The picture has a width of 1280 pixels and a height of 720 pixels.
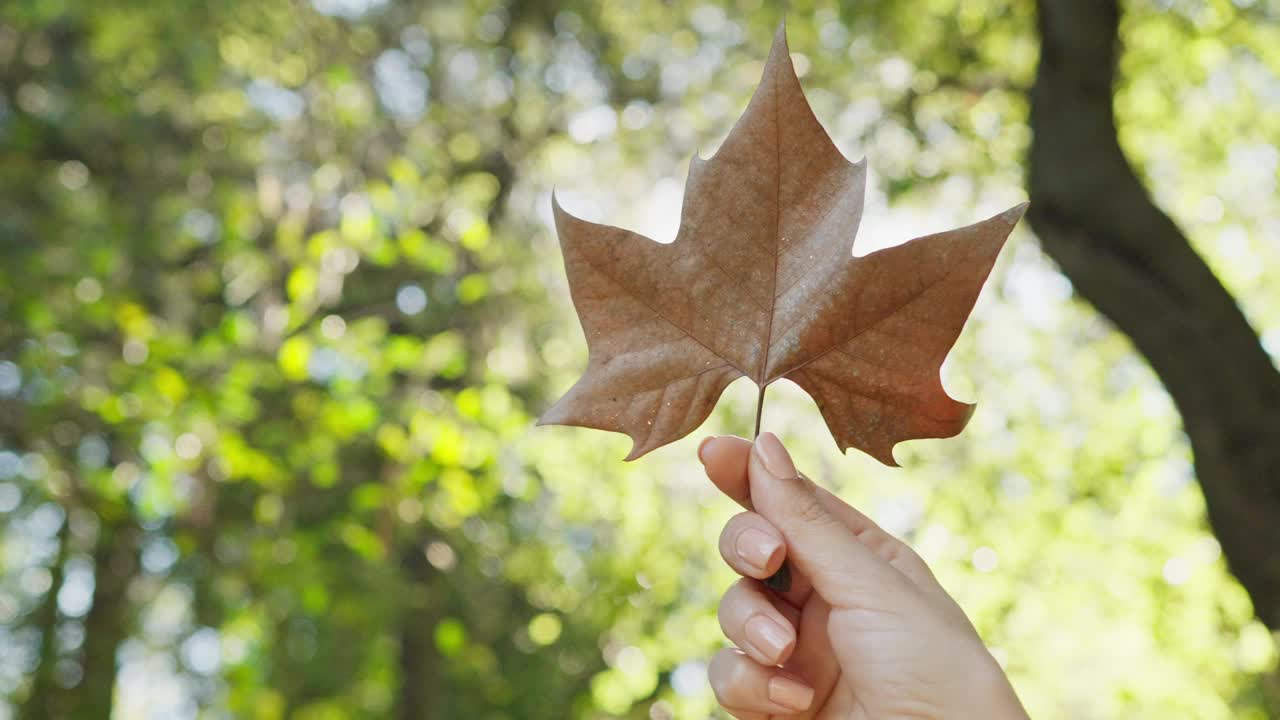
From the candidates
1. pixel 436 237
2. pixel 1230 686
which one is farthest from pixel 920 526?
pixel 436 237

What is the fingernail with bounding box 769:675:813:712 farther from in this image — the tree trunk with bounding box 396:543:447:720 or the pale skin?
the tree trunk with bounding box 396:543:447:720

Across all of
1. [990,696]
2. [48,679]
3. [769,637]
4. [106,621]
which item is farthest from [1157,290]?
[106,621]

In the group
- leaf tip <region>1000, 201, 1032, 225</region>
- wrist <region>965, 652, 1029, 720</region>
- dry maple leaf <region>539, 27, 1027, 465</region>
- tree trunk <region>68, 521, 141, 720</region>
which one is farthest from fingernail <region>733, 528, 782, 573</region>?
tree trunk <region>68, 521, 141, 720</region>

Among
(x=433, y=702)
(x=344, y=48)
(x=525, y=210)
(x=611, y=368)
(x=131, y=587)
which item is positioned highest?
(x=611, y=368)

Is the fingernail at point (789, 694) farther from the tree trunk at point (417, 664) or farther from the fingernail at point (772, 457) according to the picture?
the tree trunk at point (417, 664)

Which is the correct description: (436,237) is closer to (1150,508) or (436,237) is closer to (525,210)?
(525,210)
